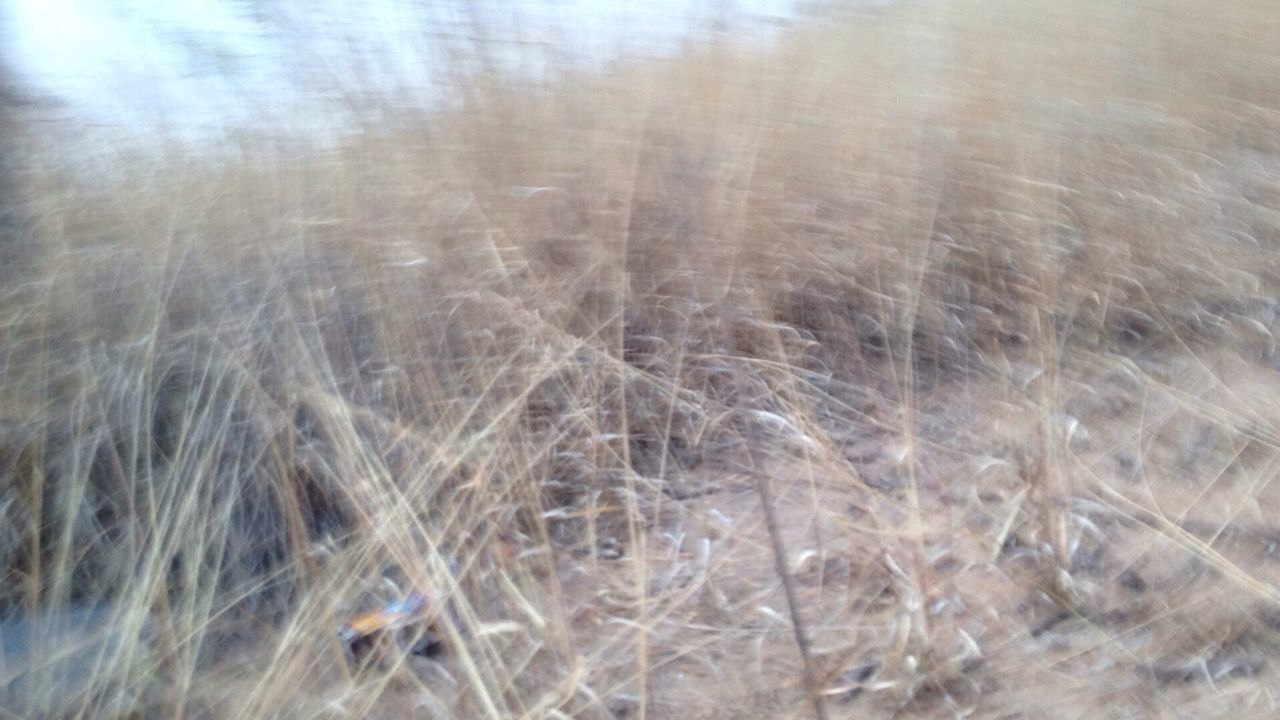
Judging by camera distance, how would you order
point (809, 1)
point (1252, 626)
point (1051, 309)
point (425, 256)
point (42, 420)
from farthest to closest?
point (809, 1) → point (425, 256) → point (1051, 309) → point (42, 420) → point (1252, 626)

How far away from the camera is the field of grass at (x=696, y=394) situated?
1.25 metres

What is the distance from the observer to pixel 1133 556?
1320 mm

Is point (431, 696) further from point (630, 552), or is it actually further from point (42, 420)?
point (42, 420)

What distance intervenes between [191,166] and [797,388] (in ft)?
4.56

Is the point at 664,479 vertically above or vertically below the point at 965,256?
below

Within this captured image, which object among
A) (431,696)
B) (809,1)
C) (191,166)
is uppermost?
(809,1)

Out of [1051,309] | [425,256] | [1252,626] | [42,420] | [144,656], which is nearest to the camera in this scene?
[1252,626]

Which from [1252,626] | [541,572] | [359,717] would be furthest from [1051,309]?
[359,717]

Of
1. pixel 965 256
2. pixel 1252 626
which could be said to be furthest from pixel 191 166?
pixel 1252 626

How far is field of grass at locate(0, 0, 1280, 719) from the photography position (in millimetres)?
1253

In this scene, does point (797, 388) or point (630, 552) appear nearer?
point (630, 552)

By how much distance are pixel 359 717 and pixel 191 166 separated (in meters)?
1.28

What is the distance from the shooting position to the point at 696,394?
166 cm

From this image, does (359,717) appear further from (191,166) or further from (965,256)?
(965,256)
